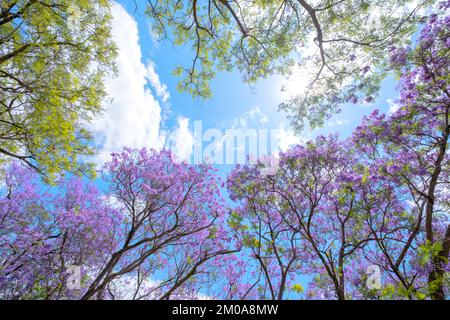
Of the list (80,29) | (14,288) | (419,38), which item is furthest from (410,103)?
(14,288)

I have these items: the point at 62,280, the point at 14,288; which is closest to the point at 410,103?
the point at 62,280

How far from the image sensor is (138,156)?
8414 millimetres

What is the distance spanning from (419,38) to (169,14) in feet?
20.8

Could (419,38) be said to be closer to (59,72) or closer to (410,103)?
(410,103)

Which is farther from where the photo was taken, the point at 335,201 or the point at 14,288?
the point at 14,288

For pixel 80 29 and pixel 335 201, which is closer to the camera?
pixel 80 29

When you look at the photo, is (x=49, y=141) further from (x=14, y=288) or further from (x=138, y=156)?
(x=14, y=288)

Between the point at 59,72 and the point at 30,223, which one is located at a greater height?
the point at 59,72

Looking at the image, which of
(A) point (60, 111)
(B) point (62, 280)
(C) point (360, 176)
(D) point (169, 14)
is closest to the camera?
(A) point (60, 111)

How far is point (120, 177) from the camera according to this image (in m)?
7.99

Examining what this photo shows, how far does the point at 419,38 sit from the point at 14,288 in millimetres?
14885
